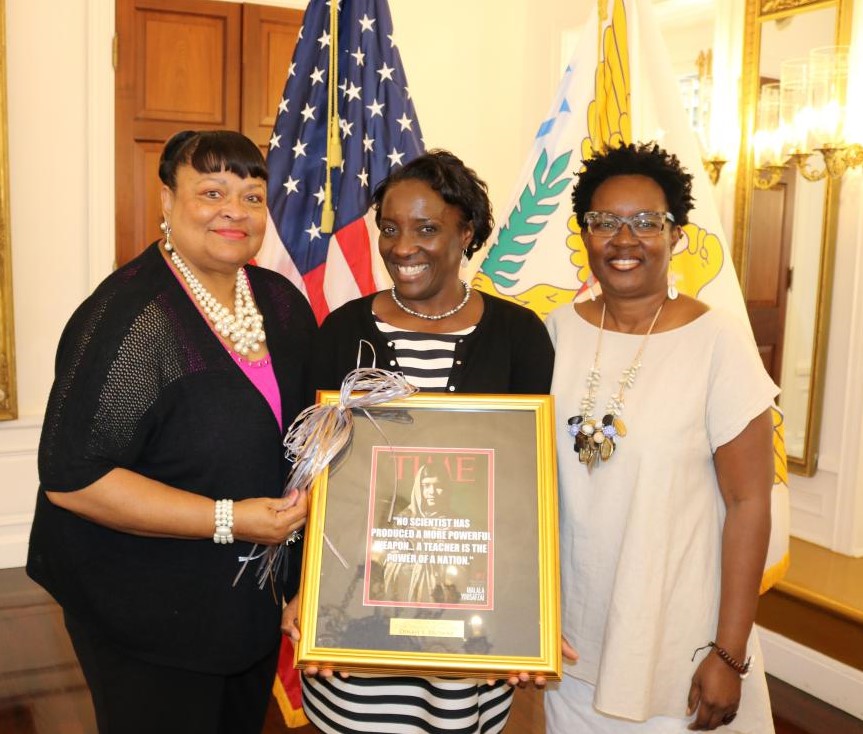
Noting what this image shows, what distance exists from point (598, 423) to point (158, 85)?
3.65m

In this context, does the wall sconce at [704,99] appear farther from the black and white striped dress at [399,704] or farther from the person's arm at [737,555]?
the black and white striped dress at [399,704]

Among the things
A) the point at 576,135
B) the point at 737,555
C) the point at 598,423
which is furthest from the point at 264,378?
the point at 576,135

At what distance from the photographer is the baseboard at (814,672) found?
309 cm

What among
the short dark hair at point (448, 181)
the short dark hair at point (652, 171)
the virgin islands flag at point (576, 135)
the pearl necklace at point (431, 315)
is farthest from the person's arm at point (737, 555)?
the virgin islands flag at point (576, 135)

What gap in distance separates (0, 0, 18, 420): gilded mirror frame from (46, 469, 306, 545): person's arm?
295 cm

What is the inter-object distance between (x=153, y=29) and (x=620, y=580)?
3952mm

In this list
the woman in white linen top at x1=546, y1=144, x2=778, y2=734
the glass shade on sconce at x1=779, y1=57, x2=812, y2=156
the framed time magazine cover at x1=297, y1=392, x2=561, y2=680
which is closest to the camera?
the framed time magazine cover at x1=297, y1=392, x2=561, y2=680

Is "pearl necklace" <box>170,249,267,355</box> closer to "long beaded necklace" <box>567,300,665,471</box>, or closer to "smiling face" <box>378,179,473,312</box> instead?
"smiling face" <box>378,179,473,312</box>

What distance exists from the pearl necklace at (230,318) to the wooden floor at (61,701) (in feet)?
5.86

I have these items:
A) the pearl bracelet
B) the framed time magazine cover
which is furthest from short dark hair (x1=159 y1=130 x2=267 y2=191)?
the pearl bracelet

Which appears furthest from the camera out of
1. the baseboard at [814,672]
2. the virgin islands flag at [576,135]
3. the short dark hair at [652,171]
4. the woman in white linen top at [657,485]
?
the baseboard at [814,672]

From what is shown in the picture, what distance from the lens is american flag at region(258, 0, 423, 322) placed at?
2979 mm

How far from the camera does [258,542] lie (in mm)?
1702

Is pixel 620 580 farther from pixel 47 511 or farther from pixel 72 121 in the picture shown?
pixel 72 121
